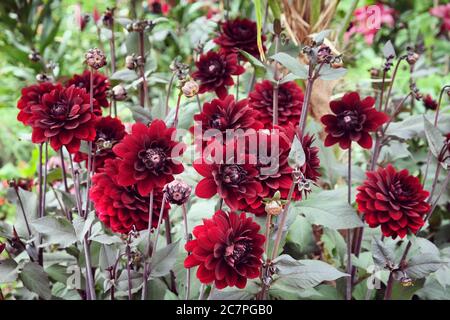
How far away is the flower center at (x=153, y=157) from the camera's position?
500 mm

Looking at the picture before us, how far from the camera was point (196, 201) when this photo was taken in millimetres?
866

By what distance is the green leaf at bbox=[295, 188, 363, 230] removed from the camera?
0.62m

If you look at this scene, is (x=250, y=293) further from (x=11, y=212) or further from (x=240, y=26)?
(x=11, y=212)

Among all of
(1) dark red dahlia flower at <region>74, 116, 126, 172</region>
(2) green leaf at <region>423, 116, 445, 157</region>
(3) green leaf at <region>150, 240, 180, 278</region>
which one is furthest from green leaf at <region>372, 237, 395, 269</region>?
(1) dark red dahlia flower at <region>74, 116, 126, 172</region>

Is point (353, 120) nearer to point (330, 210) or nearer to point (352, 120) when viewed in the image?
point (352, 120)

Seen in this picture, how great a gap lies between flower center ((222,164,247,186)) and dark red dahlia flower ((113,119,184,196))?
6cm

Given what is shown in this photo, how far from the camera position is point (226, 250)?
48cm

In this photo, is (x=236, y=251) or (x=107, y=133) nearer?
(x=236, y=251)

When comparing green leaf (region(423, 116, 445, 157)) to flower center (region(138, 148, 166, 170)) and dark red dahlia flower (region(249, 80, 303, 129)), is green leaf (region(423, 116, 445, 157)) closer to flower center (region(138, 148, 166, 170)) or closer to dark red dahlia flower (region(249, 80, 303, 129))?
dark red dahlia flower (region(249, 80, 303, 129))

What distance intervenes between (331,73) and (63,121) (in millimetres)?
313

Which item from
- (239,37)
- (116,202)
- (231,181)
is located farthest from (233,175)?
(239,37)

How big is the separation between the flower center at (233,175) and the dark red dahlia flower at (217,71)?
0.81 ft

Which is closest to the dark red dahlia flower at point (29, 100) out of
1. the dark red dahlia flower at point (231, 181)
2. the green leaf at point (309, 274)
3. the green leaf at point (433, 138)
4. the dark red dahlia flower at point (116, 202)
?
the dark red dahlia flower at point (116, 202)

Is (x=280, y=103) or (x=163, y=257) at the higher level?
(x=280, y=103)
